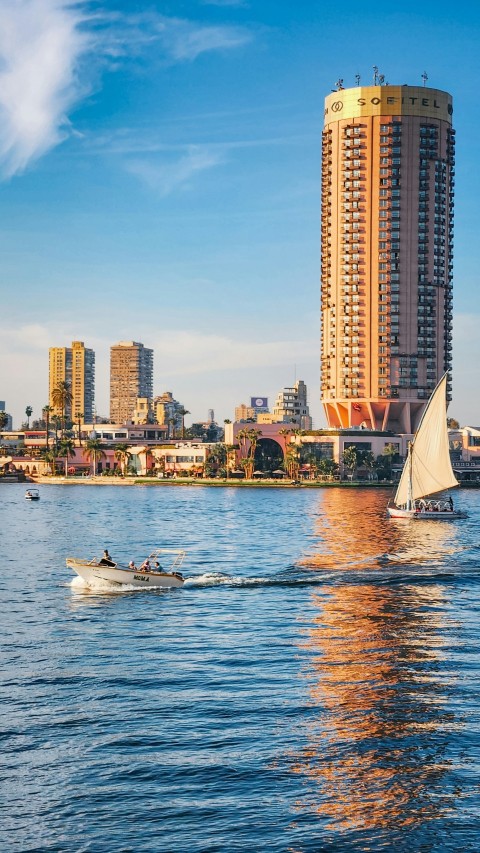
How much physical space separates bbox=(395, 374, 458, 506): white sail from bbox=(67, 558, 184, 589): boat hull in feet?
248

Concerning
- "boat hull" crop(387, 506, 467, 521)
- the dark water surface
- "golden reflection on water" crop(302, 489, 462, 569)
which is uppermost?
"boat hull" crop(387, 506, 467, 521)

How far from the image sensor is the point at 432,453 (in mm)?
154625

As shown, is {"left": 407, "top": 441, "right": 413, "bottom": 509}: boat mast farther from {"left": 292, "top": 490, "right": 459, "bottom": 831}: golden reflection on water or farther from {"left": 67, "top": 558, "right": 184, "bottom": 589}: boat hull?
{"left": 67, "top": 558, "right": 184, "bottom": 589}: boat hull

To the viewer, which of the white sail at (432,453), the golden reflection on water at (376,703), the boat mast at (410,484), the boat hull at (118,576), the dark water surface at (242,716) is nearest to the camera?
the dark water surface at (242,716)

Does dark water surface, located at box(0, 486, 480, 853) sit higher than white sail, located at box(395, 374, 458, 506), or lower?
lower

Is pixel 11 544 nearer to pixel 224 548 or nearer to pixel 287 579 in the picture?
pixel 224 548

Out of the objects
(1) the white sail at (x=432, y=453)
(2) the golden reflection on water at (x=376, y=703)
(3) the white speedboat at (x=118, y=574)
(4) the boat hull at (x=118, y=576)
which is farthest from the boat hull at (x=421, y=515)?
(4) the boat hull at (x=118, y=576)

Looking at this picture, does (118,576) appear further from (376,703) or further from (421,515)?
(421,515)

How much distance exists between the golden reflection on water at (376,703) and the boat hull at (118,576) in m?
12.6

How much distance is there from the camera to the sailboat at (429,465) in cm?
15350

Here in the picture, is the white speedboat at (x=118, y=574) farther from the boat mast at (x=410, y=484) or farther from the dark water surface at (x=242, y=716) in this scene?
the boat mast at (x=410, y=484)

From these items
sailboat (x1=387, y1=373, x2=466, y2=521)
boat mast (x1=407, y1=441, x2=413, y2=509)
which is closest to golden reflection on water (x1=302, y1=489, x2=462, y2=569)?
sailboat (x1=387, y1=373, x2=466, y2=521)

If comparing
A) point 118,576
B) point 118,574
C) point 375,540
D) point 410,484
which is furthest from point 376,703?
point 410,484

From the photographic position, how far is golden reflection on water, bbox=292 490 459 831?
36.2 metres
